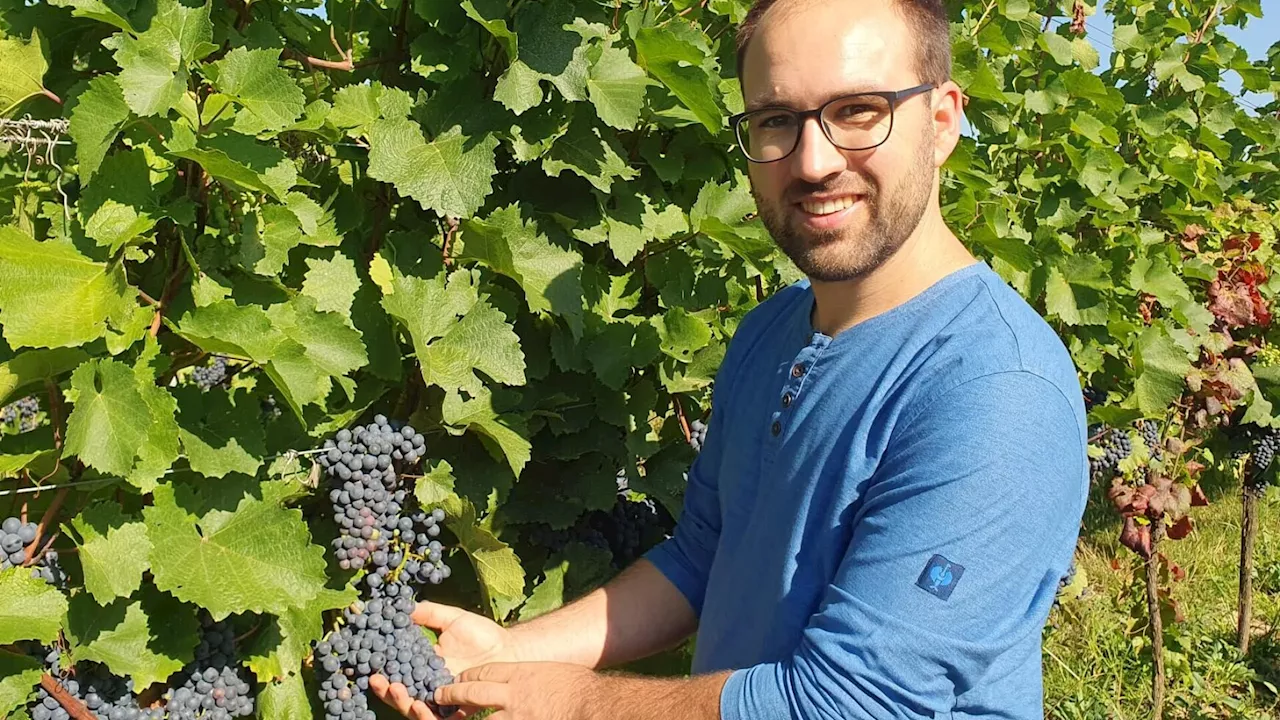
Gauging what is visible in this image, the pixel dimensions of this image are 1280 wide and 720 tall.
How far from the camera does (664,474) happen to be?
2.55 meters

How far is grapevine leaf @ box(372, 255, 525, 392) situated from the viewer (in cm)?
194

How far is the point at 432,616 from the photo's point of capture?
2.01 meters

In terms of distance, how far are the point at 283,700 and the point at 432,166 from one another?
96 centimetres

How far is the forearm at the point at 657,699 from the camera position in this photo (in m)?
1.54

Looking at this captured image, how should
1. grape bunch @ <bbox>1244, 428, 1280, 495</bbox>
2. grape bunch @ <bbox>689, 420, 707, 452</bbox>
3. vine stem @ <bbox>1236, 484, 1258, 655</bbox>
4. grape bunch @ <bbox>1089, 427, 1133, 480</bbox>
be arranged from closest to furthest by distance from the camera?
grape bunch @ <bbox>689, 420, 707, 452</bbox> < grape bunch @ <bbox>1089, 427, 1133, 480</bbox> < vine stem @ <bbox>1236, 484, 1258, 655</bbox> < grape bunch @ <bbox>1244, 428, 1280, 495</bbox>

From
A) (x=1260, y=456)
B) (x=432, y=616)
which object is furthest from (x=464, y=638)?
(x=1260, y=456)

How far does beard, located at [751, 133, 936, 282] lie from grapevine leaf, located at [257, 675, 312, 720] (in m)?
1.13

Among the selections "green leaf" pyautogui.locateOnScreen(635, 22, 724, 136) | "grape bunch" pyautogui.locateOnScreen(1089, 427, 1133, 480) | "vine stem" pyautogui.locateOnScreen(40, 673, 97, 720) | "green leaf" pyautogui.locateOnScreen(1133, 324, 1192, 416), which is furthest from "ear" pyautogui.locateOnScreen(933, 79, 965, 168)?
"grape bunch" pyautogui.locateOnScreen(1089, 427, 1133, 480)

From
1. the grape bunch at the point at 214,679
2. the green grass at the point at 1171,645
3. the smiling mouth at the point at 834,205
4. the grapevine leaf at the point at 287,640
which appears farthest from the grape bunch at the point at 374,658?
the green grass at the point at 1171,645

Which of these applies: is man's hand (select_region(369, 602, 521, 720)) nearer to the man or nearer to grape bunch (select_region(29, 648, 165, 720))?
the man

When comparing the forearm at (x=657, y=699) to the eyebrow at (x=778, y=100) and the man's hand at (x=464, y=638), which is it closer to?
the man's hand at (x=464, y=638)

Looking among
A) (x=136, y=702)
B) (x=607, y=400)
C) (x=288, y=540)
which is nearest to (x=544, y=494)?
(x=607, y=400)

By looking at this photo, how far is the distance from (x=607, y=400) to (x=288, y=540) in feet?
2.60

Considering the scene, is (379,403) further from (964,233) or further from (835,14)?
(964,233)
